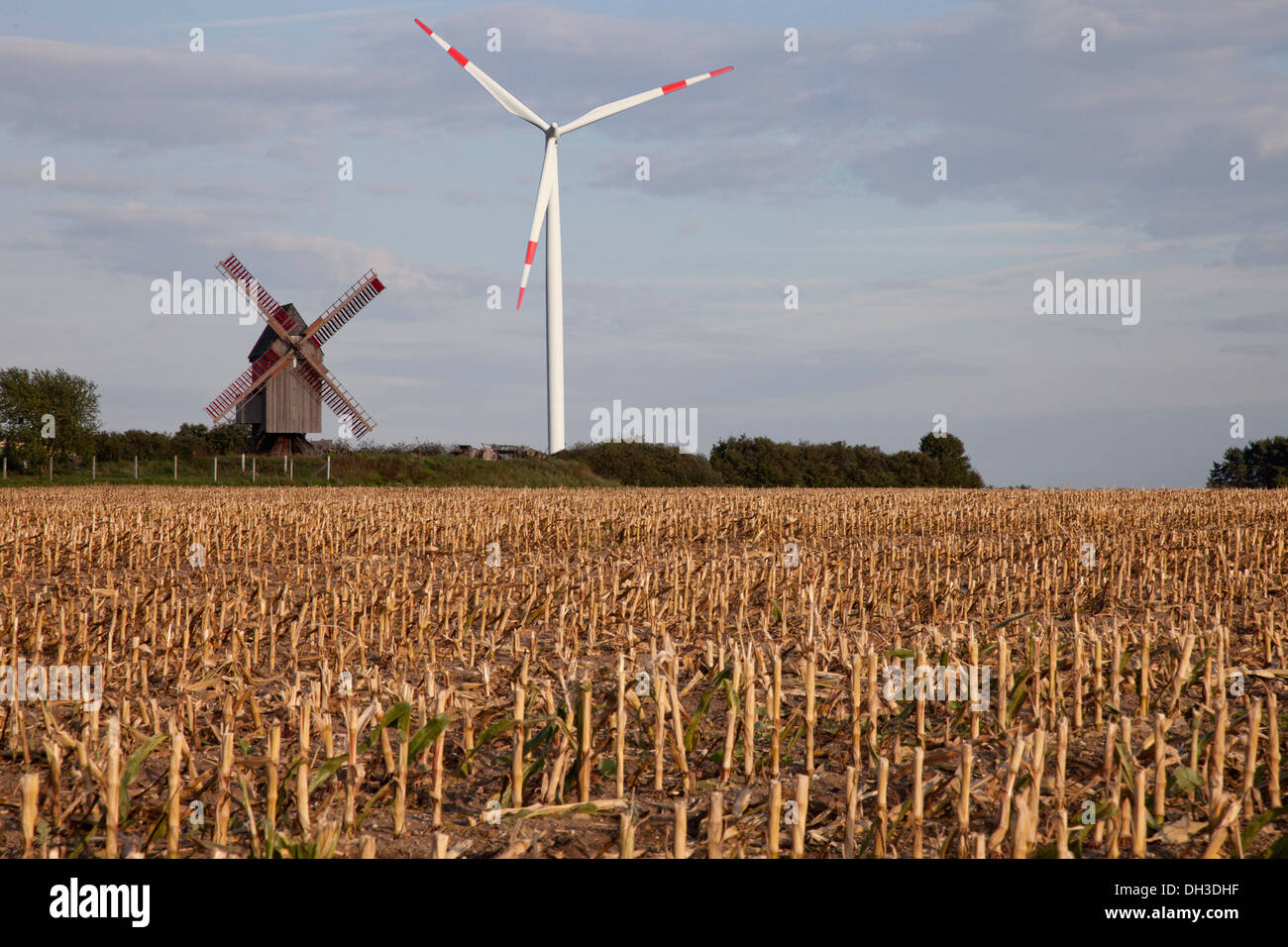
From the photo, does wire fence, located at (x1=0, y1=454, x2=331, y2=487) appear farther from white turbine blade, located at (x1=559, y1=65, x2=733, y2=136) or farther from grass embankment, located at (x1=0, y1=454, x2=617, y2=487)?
white turbine blade, located at (x1=559, y1=65, x2=733, y2=136)

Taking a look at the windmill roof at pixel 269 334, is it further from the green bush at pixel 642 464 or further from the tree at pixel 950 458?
the tree at pixel 950 458

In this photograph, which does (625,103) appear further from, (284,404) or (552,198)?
(284,404)

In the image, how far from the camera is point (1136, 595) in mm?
13875

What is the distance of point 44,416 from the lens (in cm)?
6294

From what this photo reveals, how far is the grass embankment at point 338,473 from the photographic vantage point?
5688 centimetres

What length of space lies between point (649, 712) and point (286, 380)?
Answer: 192 ft

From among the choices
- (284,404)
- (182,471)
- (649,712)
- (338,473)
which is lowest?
(649,712)

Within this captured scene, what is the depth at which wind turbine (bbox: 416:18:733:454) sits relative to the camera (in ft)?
165

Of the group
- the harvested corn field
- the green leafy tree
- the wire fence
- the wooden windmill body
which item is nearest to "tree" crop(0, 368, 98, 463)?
the wire fence

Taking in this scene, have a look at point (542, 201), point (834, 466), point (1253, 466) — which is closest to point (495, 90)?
point (542, 201)

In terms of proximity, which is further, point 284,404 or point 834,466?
point 834,466

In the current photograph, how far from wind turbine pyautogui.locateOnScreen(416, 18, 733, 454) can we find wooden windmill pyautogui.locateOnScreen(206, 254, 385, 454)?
14.4 metres

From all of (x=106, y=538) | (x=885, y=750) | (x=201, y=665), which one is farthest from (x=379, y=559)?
(x=885, y=750)
